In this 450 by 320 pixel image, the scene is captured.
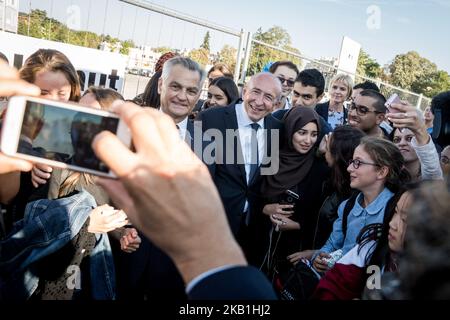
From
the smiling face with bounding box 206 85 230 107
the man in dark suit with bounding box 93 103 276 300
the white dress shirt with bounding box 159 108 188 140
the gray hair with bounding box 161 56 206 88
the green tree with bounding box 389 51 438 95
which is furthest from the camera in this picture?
the green tree with bounding box 389 51 438 95

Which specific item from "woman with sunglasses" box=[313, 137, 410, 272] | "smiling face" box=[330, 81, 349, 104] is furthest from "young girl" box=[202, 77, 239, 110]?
"woman with sunglasses" box=[313, 137, 410, 272]

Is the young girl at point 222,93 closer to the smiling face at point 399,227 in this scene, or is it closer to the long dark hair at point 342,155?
the long dark hair at point 342,155

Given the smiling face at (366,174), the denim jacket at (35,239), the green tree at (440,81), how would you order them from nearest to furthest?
the denim jacket at (35,239) < the smiling face at (366,174) < the green tree at (440,81)

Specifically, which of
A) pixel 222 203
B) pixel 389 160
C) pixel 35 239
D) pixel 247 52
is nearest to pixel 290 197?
pixel 389 160

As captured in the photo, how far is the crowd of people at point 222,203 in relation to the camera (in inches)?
24.5

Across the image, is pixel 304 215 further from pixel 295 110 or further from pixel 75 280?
pixel 75 280

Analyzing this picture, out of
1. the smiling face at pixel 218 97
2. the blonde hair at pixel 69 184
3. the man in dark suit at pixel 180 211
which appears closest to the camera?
the man in dark suit at pixel 180 211

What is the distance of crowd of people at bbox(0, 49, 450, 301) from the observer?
24.5 inches

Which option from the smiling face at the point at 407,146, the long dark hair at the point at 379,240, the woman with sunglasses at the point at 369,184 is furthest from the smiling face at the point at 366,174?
the smiling face at the point at 407,146

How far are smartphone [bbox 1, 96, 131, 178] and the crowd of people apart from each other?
0.18 ft

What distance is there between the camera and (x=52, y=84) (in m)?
2.29

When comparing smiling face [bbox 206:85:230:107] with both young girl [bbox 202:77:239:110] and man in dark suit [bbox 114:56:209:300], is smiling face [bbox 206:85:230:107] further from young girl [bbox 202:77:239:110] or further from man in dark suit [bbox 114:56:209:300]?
man in dark suit [bbox 114:56:209:300]

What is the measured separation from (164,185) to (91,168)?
11.8 inches

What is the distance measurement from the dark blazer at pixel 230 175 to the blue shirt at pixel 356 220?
79 cm
